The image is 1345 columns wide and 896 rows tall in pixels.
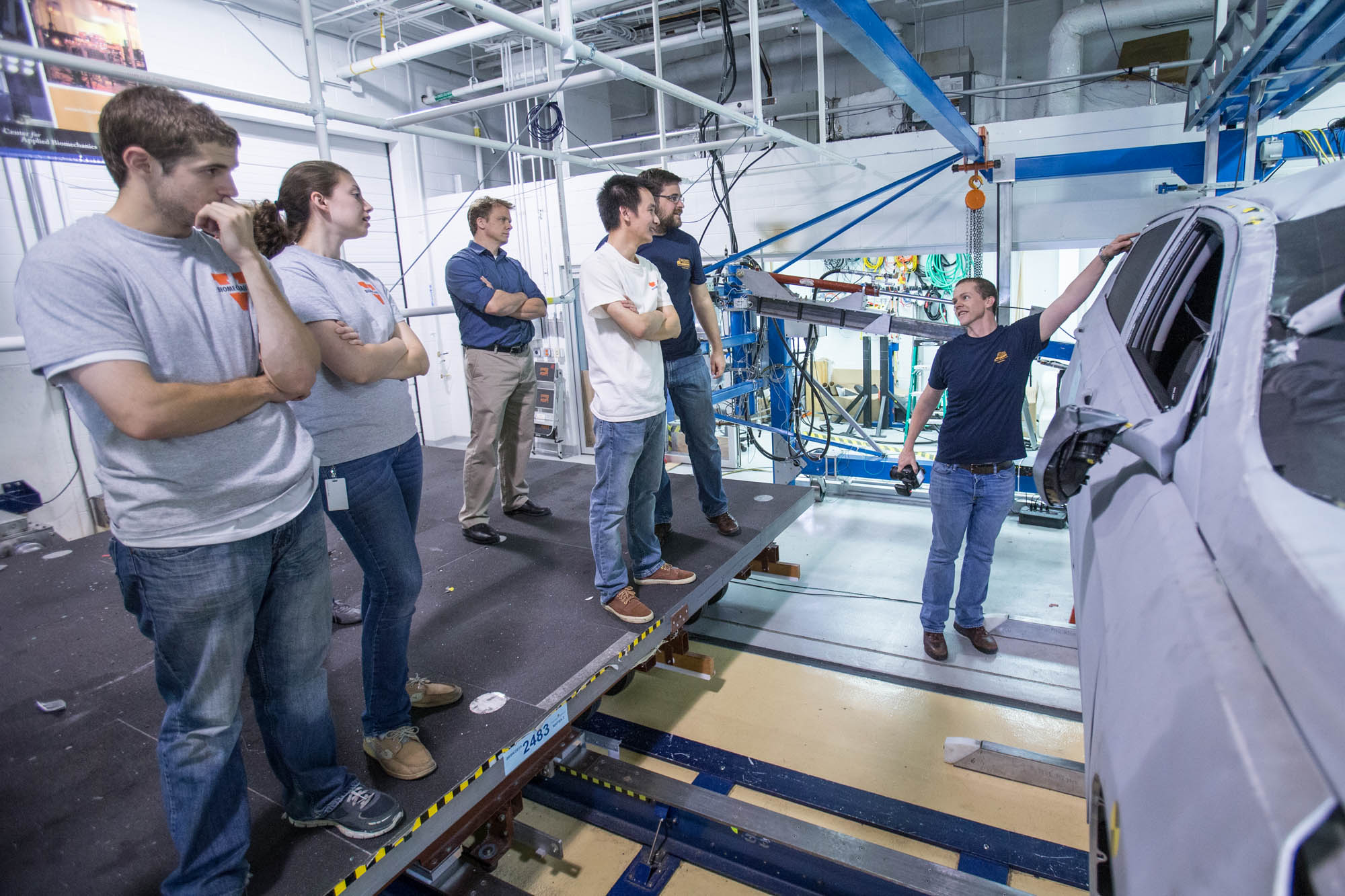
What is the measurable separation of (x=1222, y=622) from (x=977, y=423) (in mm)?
2317

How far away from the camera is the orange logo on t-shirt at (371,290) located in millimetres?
1721

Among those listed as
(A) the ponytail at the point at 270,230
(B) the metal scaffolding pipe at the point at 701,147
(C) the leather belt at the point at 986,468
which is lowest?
(C) the leather belt at the point at 986,468

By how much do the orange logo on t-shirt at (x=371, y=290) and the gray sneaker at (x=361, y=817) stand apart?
1.15 m

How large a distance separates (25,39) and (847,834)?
687 centimetres

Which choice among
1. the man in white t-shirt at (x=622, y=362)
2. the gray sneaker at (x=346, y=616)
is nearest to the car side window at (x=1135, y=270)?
the man in white t-shirt at (x=622, y=362)

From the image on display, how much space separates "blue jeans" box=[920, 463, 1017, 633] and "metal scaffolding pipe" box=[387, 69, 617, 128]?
2.15 m

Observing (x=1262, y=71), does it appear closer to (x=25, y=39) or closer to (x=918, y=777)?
(x=918, y=777)

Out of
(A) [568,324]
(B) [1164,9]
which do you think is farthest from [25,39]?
(B) [1164,9]

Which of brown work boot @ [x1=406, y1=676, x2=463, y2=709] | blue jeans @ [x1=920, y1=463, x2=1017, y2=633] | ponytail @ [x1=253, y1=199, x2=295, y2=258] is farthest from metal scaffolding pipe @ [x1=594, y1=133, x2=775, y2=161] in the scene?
brown work boot @ [x1=406, y1=676, x2=463, y2=709]

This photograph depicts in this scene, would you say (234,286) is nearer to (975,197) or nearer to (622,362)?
(622,362)

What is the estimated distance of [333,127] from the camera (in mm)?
7105

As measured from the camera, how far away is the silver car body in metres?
0.59

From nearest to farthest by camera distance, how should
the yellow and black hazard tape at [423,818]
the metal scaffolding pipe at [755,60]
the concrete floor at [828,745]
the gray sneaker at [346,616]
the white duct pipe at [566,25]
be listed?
the yellow and black hazard tape at [423,818] < the white duct pipe at [566,25] < the concrete floor at [828,745] < the gray sneaker at [346,616] < the metal scaffolding pipe at [755,60]

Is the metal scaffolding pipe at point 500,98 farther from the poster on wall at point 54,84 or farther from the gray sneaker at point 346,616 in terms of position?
the poster on wall at point 54,84
